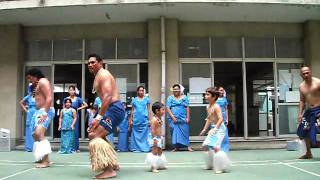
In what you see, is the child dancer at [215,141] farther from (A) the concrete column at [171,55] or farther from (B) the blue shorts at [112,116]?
(A) the concrete column at [171,55]

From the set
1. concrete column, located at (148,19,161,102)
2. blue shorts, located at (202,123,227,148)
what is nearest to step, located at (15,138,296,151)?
concrete column, located at (148,19,161,102)

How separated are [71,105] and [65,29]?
3094 millimetres

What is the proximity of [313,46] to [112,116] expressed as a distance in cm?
867

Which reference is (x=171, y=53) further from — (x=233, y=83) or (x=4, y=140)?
(x=4, y=140)

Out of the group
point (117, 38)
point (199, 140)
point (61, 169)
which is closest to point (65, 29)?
point (117, 38)

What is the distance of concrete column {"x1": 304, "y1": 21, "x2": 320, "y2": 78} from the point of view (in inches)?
495

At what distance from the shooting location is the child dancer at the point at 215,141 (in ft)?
21.1

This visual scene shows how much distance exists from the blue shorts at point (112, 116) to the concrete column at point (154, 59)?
6051 millimetres

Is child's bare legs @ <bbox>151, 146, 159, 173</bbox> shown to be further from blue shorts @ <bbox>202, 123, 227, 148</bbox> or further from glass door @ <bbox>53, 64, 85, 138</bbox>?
glass door @ <bbox>53, 64, 85, 138</bbox>

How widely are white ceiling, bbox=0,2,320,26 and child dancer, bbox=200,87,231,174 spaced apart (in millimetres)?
4870

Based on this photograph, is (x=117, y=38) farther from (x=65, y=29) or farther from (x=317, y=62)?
(x=317, y=62)

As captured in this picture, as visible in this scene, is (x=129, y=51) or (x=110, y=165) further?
(x=129, y=51)

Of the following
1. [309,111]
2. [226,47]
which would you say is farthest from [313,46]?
[309,111]

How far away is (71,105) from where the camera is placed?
10922 millimetres
